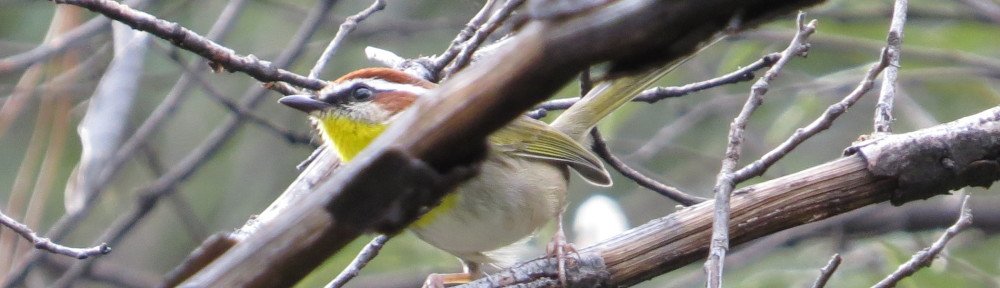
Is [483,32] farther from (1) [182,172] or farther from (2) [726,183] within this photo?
(1) [182,172]

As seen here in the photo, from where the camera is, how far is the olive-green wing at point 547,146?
12.6 ft

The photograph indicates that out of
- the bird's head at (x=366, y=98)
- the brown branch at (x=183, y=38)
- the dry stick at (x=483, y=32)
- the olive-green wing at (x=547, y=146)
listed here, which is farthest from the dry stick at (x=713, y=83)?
the brown branch at (x=183, y=38)

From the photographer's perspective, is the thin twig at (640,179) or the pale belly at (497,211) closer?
the thin twig at (640,179)

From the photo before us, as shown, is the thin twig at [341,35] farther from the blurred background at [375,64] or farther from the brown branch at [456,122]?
the brown branch at [456,122]

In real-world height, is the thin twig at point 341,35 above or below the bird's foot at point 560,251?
above

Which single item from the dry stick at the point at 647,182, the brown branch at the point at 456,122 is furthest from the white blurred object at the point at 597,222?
the brown branch at the point at 456,122

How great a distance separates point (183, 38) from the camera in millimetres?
2850

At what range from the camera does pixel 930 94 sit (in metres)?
7.62

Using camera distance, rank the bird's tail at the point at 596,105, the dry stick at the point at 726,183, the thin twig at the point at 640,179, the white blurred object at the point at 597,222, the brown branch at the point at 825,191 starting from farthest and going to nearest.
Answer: the white blurred object at the point at 597,222 → the bird's tail at the point at 596,105 → the thin twig at the point at 640,179 → the brown branch at the point at 825,191 → the dry stick at the point at 726,183

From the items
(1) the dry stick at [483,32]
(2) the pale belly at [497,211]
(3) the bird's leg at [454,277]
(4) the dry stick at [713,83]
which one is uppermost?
(4) the dry stick at [713,83]

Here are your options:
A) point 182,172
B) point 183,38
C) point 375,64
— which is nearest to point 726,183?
point 183,38

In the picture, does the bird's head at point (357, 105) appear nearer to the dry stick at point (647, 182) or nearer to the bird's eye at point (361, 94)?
the bird's eye at point (361, 94)

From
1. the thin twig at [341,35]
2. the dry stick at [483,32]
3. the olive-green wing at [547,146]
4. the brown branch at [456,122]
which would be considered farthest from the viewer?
the olive-green wing at [547,146]

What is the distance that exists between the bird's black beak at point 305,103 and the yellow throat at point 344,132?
5 cm
